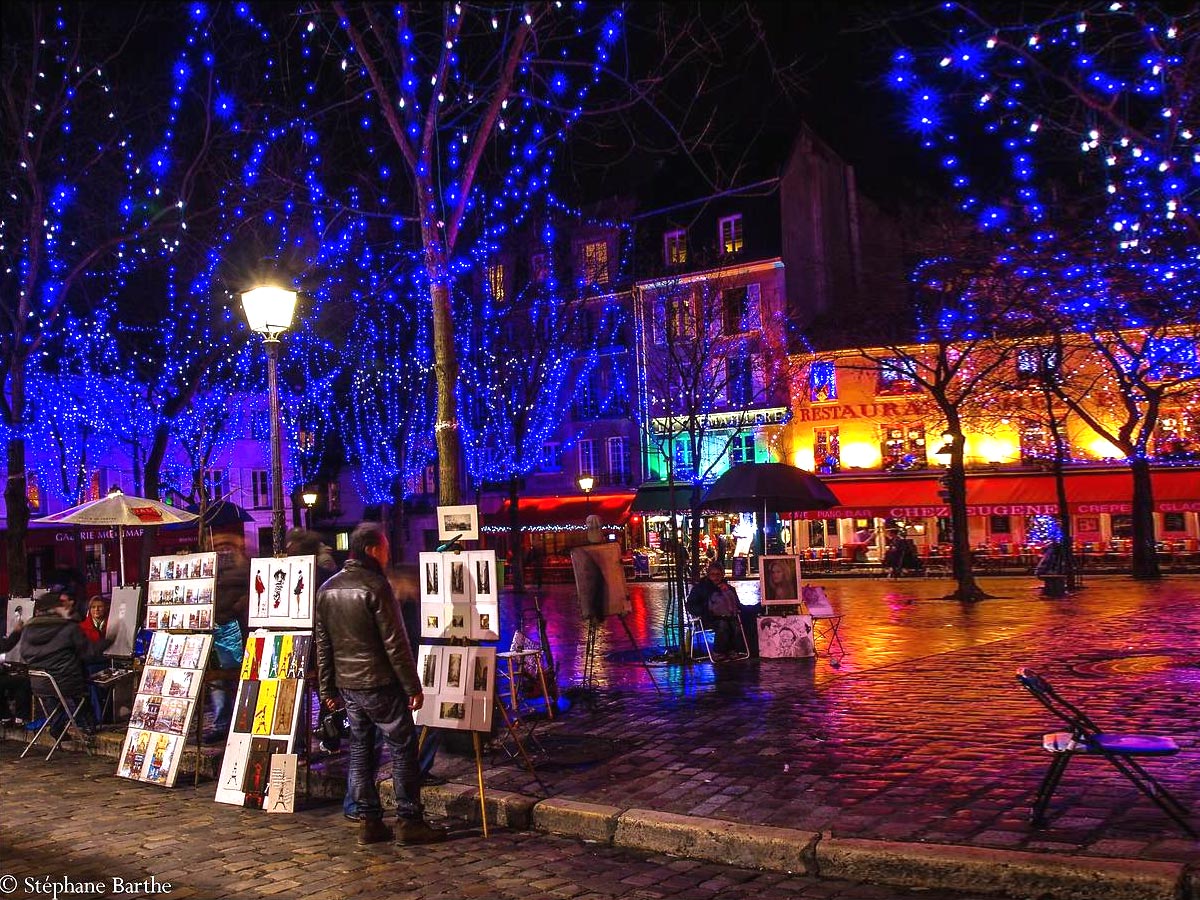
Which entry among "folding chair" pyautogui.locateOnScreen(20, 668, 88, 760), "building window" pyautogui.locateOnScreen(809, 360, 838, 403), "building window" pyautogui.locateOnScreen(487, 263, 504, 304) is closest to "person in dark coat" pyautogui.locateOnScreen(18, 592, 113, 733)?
"folding chair" pyautogui.locateOnScreen(20, 668, 88, 760)

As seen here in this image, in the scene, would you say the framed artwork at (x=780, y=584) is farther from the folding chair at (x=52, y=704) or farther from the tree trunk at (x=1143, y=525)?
the tree trunk at (x=1143, y=525)

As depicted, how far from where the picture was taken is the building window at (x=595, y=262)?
1377 inches

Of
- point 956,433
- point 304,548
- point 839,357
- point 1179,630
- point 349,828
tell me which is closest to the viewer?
point 349,828

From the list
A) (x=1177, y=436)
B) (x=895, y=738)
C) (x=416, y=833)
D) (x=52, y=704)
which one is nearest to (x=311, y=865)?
(x=416, y=833)

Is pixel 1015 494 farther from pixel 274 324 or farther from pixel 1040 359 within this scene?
pixel 274 324

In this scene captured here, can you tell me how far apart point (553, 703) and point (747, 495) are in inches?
181

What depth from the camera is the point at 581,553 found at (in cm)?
1042

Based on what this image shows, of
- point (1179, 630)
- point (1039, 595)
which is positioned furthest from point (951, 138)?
point (1039, 595)

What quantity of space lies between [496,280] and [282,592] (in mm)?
34537

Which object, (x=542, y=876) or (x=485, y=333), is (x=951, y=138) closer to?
(x=542, y=876)

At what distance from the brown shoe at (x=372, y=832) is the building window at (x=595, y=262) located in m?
28.3

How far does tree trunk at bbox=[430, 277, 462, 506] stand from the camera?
920 centimetres

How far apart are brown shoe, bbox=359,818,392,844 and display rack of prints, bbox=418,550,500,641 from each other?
4.66ft

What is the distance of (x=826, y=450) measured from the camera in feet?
124
